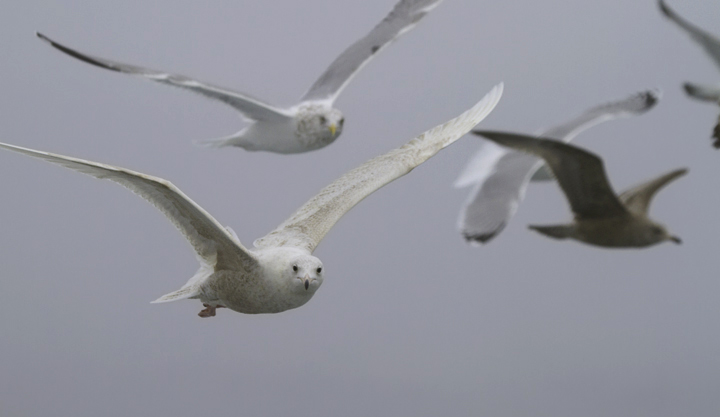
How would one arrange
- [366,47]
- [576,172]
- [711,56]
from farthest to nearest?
1. [366,47]
2. [711,56]
3. [576,172]

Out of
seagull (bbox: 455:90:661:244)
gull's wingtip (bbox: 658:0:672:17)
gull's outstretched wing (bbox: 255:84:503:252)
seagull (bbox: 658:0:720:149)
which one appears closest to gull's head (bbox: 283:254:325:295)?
gull's outstretched wing (bbox: 255:84:503:252)

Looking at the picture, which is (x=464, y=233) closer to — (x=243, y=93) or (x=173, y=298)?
(x=173, y=298)

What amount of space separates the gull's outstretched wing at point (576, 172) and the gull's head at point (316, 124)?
2.75 metres

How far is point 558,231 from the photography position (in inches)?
163

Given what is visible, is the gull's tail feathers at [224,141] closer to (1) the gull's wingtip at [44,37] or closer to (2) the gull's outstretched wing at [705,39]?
(1) the gull's wingtip at [44,37]

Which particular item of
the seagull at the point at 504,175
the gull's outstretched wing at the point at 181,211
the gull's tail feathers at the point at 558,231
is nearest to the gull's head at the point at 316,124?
the seagull at the point at 504,175

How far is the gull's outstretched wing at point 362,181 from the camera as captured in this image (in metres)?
4.82

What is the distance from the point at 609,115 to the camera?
4.78 m

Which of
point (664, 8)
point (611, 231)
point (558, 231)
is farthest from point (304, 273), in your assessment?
point (664, 8)

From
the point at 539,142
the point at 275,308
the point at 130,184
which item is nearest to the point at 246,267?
the point at 275,308

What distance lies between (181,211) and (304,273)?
24.7 inches

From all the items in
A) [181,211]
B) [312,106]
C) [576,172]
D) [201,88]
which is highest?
[312,106]

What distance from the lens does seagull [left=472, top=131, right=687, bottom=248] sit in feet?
12.4

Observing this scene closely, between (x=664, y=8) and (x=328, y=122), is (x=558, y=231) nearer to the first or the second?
(x=664, y=8)
